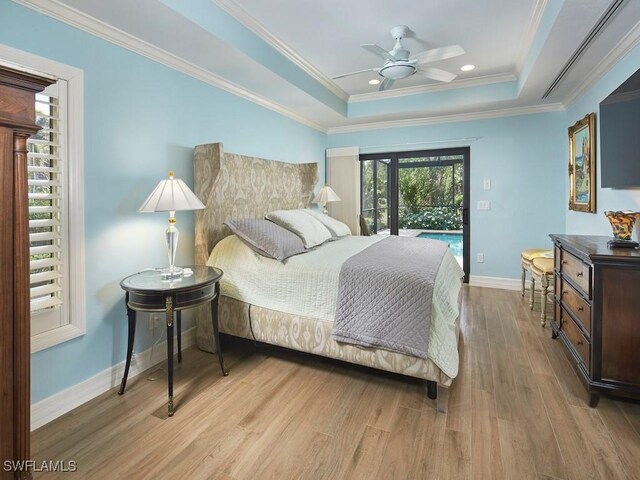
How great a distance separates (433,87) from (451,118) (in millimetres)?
664

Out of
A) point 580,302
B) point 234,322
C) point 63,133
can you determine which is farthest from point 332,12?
point 580,302

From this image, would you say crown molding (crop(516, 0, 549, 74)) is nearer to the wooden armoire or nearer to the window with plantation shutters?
the wooden armoire

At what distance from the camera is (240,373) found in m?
2.40

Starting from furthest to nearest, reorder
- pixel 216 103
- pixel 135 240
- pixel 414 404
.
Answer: pixel 216 103 < pixel 135 240 < pixel 414 404

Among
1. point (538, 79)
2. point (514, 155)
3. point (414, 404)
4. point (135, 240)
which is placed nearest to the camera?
point (414, 404)

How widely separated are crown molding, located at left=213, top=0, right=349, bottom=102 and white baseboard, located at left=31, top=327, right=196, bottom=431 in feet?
8.35

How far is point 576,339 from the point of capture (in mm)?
2266

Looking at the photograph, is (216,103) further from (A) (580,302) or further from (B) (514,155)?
(B) (514,155)

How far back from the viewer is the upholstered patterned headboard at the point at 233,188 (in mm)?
2750

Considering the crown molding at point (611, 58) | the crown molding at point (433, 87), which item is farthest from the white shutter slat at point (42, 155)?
the crown molding at point (611, 58)

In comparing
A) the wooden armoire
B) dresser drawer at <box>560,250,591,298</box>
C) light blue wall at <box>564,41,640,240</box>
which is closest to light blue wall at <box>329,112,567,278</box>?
light blue wall at <box>564,41,640,240</box>

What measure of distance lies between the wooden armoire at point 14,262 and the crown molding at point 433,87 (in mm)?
4137

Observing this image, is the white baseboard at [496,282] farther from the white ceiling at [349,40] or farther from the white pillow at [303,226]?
the white pillow at [303,226]

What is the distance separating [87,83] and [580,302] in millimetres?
3393
